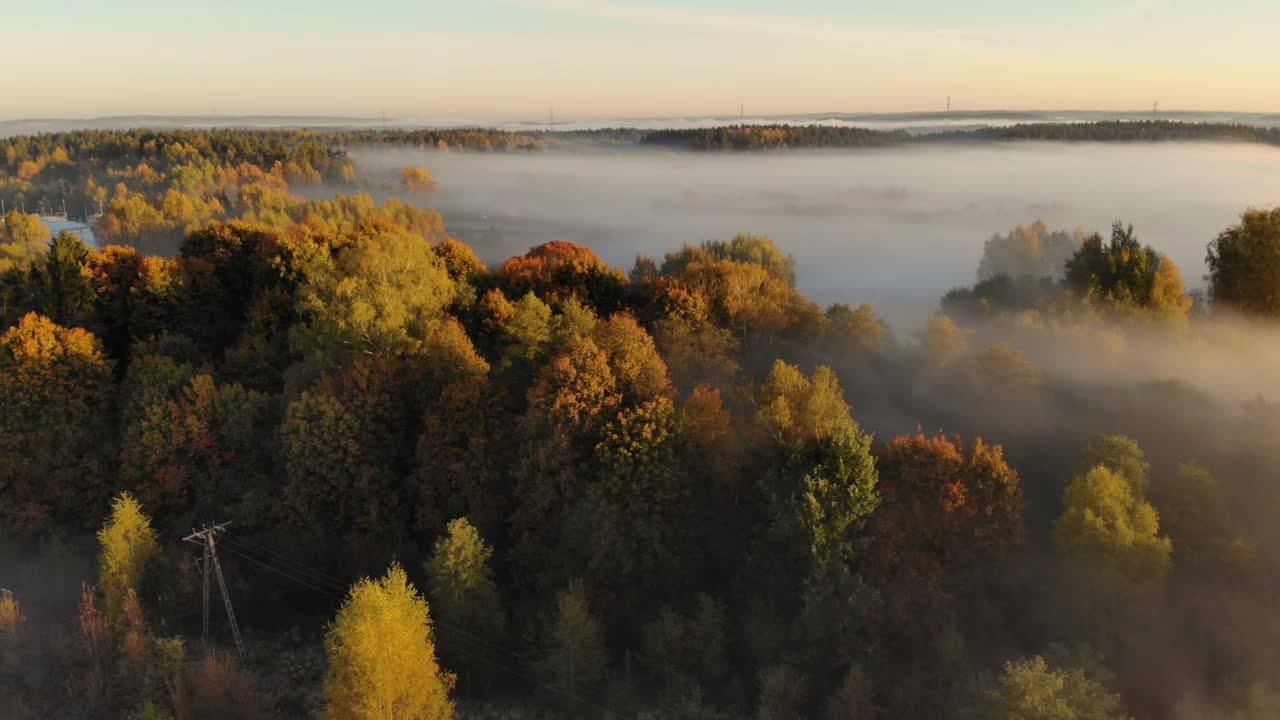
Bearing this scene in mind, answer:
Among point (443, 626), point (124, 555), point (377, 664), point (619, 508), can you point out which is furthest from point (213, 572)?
point (619, 508)

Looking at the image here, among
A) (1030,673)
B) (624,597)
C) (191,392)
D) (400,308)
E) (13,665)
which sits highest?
(400,308)

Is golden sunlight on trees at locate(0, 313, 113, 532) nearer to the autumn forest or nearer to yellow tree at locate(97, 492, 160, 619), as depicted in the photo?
the autumn forest

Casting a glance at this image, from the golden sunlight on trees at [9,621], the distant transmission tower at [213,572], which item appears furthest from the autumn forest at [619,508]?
the distant transmission tower at [213,572]

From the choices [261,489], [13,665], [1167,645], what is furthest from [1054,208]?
[13,665]

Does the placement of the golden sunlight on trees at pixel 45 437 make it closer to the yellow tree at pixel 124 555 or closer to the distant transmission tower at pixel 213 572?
the yellow tree at pixel 124 555

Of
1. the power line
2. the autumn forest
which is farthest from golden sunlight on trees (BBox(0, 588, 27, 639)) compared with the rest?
the power line

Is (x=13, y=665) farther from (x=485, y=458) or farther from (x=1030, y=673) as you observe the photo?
(x=1030, y=673)
